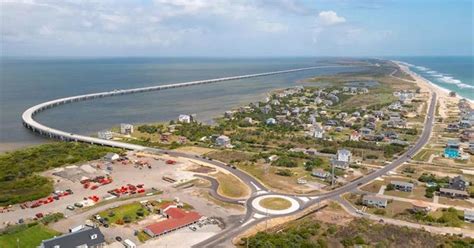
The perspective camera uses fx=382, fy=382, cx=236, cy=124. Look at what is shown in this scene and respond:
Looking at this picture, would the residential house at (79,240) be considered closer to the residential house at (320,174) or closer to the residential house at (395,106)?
the residential house at (320,174)

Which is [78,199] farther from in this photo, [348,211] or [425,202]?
[425,202]

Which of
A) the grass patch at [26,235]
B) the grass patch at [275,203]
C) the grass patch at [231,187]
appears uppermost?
the grass patch at [231,187]

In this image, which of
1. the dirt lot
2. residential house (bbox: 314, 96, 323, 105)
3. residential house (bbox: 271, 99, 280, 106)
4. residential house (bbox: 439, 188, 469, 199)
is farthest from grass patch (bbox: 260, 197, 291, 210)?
residential house (bbox: 314, 96, 323, 105)

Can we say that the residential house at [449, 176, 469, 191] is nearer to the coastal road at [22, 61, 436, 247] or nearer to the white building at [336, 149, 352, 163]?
the coastal road at [22, 61, 436, 247]

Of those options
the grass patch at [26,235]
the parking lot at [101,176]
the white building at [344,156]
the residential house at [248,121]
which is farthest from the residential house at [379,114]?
the grass patch at [26,235]

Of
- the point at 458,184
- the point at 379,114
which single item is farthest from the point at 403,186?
the point at 379,114

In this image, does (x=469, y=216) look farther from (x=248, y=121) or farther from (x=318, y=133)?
(x=248, y=121)

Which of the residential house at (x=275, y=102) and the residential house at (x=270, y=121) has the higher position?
the residential house at (x=275, y=102)
